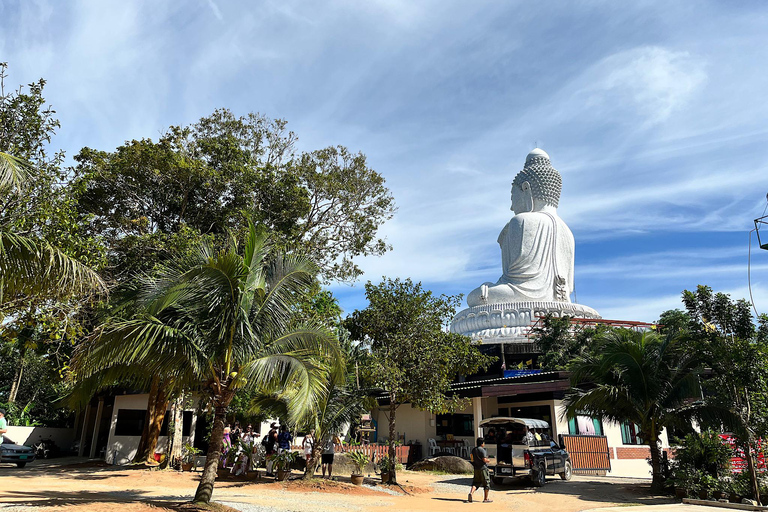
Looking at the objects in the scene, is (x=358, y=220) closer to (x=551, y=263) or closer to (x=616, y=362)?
(x=616, y=362)

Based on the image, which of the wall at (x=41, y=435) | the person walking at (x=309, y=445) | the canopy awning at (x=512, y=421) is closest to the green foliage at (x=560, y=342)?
the canopy awning at (x=512, y=421)

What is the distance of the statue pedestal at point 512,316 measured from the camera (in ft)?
130

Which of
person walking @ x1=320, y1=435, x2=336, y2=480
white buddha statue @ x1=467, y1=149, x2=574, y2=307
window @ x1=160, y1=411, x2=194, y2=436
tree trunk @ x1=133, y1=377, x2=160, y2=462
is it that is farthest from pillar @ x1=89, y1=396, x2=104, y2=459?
white buddha statue @ x1=467, y1=149, x2=574, y2=307

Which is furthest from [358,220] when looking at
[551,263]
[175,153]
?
[551,263]

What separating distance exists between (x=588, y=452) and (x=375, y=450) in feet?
24.8

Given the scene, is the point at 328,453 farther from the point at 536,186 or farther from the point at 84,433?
the point at 536,186

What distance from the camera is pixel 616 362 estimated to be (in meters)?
13.9

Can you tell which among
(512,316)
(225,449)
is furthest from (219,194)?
(512,316)

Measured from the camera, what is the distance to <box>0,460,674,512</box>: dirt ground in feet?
31.3

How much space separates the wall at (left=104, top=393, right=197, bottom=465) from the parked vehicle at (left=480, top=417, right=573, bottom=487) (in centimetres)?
1221

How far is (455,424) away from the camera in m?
24.9

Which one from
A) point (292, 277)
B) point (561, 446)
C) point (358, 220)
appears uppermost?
point (358, 220)

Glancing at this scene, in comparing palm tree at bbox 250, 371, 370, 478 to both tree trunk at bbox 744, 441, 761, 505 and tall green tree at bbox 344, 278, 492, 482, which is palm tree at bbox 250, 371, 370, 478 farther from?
tree trunk at bbox 744, 441, 761, 505

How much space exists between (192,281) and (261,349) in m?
1.74
